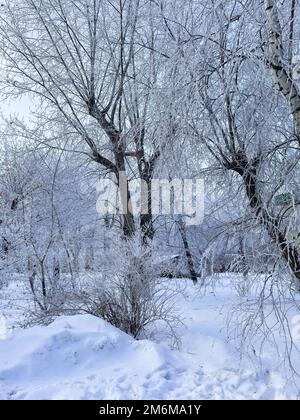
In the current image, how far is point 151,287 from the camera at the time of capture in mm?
6293

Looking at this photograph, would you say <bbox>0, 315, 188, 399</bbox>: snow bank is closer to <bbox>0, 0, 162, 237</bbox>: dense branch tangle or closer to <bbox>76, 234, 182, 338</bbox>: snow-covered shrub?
<bbox>76, 234, 182, 338</bbox>: snow-covered shrub

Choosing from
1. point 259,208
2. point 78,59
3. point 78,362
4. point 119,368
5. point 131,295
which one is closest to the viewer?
point 119,368

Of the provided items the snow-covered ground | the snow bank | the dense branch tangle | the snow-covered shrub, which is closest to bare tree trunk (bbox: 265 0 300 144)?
the snow-covered ground

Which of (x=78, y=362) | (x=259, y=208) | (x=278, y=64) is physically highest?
(x=278, y=64)

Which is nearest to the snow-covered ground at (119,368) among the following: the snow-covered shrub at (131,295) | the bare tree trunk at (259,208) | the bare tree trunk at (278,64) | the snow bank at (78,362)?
the snow bank at (78,362)

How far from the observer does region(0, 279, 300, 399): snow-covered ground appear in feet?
11.6

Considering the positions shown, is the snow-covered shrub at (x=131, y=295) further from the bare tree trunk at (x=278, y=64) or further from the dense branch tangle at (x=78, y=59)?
the bare tree trunk at (x=278, y=64)

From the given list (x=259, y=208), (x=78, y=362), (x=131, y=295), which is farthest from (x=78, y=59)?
(x=78, y=362)

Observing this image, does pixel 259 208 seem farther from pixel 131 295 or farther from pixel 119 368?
pixel 131 295

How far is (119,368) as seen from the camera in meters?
4.14
